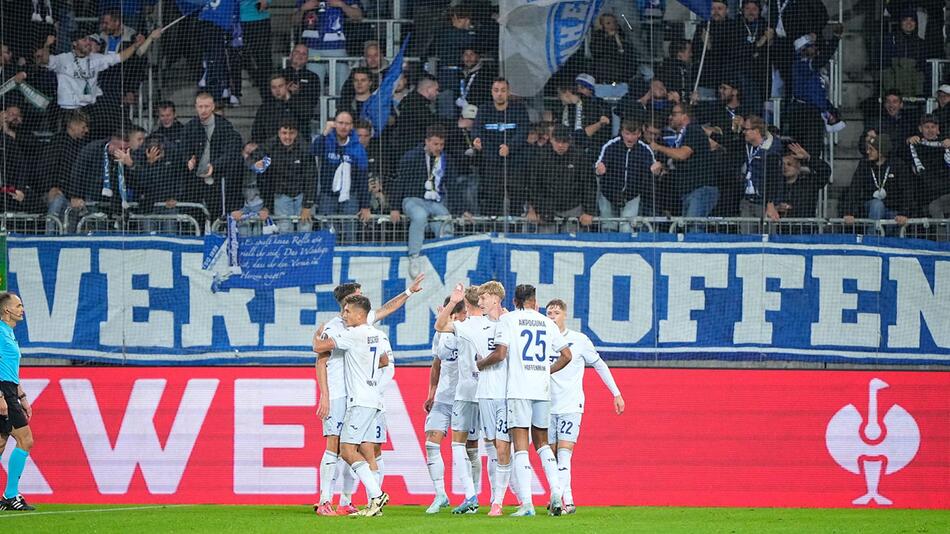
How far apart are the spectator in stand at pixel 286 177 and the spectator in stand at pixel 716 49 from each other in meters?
4.73

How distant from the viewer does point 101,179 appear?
50.6 feet

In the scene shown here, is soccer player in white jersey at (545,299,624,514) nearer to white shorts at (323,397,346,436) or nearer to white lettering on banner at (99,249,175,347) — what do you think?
white shorts at (323,397,346,436)

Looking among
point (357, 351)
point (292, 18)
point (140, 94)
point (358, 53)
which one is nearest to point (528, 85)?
point (358, 53)

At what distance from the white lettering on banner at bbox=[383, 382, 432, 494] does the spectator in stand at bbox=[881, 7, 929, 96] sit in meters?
6.95

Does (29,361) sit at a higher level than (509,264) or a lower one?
lower

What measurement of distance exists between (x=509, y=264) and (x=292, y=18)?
4.59 metres

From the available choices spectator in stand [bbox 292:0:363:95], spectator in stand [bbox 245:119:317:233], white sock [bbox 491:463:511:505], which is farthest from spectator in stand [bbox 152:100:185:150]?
white sock [bbox 491:463:511:505]

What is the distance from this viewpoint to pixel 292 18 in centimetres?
1667

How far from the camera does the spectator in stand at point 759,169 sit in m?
15.1

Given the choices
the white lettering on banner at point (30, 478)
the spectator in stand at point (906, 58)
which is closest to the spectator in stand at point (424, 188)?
the white lettering on banner at point (30, 478)

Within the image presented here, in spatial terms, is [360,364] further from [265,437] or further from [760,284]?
[760,284]

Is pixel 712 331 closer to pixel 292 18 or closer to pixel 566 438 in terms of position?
pixel 566 438

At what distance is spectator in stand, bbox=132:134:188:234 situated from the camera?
50.1ft

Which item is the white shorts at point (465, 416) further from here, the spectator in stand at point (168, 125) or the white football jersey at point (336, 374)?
the spectator in stand at point (168, 125)
